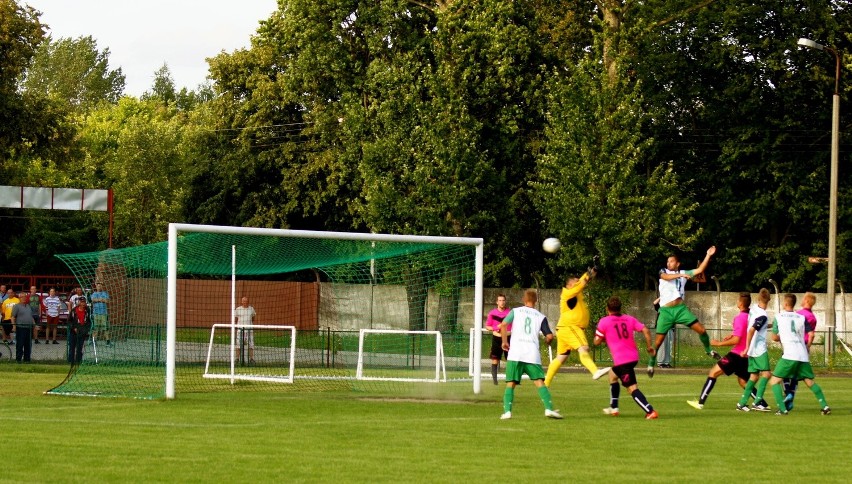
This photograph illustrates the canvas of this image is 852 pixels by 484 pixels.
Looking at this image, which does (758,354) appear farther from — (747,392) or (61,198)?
(61,198)

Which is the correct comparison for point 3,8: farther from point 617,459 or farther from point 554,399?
point 617,459

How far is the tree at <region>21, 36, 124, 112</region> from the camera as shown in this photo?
10612 centimetres

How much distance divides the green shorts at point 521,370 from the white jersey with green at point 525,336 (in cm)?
7

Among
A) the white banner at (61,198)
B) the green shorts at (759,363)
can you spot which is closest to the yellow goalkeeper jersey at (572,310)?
the green shorts at (759,363)

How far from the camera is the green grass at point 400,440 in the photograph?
38.7 ft

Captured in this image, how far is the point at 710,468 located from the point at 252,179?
1915 inches

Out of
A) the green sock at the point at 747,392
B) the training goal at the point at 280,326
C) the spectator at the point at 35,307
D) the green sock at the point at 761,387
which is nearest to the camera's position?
the green sock at the point at 761,387

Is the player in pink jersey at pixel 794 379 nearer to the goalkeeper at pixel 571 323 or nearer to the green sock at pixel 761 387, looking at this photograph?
the green sock at pixel 761 387

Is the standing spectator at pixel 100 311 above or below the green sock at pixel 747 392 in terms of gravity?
above

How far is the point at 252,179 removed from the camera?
59469 mm

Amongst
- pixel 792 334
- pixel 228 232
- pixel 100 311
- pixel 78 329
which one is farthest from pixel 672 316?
pixel 100 311

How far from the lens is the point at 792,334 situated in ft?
61.8

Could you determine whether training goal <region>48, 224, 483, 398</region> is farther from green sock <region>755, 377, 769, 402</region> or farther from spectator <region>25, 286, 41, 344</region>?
green sock <region>755, 377, 769, 402</region>

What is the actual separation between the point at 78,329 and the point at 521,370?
50.0 feet
